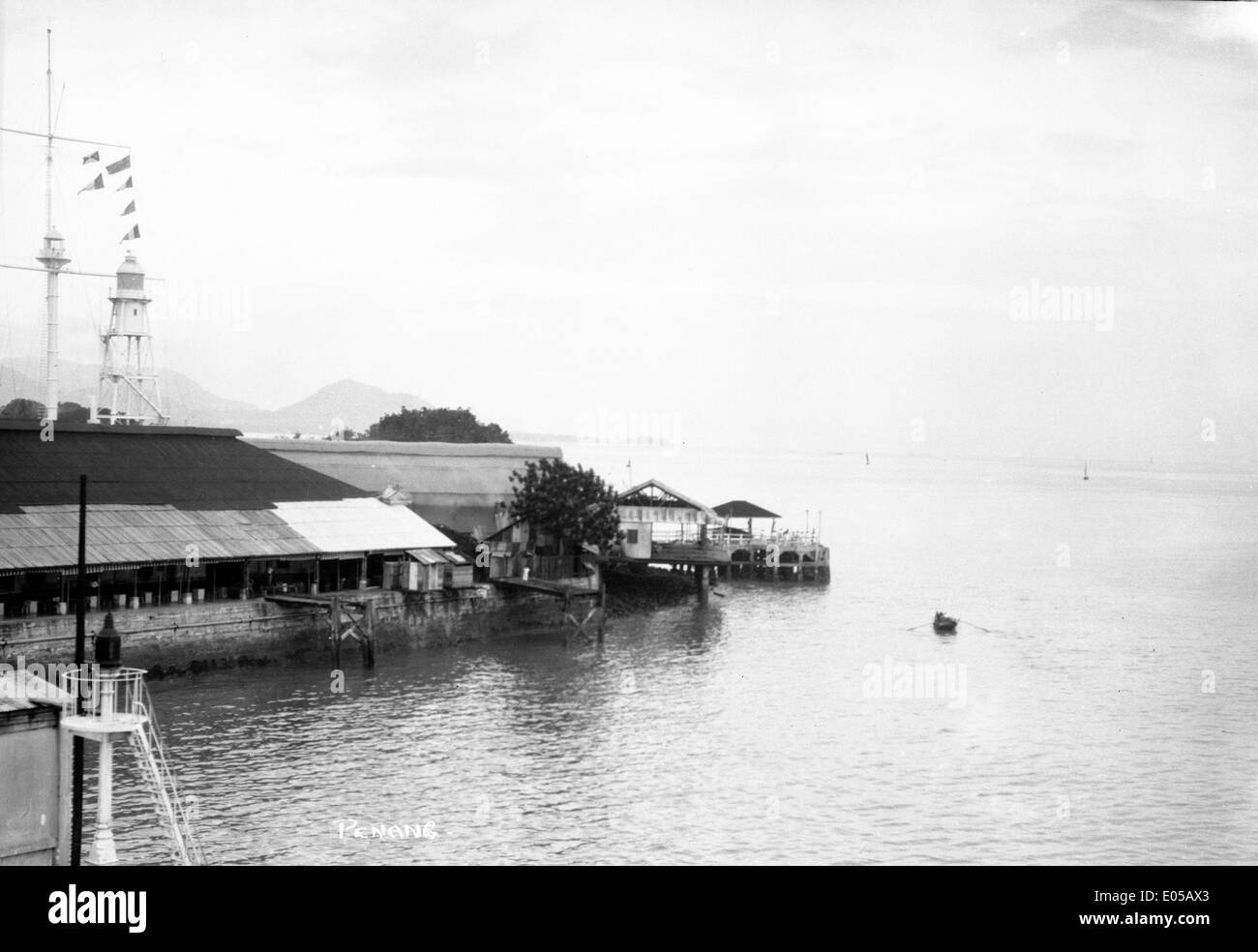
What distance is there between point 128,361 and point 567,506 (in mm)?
13106

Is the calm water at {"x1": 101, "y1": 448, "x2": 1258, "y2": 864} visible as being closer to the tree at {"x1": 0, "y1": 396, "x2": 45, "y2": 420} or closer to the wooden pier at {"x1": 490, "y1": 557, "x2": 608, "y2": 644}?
the wooden pier at {"x1": 490, "y1": 557, "x2": 608, "y2": 644}

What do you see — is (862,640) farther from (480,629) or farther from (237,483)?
(237,483)

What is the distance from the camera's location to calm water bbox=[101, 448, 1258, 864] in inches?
667

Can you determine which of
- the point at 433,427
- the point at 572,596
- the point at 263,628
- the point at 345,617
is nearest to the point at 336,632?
the point at 345,617

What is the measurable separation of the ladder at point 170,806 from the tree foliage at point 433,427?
145 ft

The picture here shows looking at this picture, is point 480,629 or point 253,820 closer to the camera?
point 253,820

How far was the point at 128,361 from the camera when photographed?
3769 centimetres

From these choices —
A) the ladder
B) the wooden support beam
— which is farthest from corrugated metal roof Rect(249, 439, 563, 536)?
the ladder

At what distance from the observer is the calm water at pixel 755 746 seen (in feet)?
55.6

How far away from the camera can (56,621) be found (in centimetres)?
2366

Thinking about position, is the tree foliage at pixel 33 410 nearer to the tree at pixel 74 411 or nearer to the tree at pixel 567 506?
the tree at pixel 74 411

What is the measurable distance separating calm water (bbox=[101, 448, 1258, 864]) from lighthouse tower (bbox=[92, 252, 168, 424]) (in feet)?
46.4
